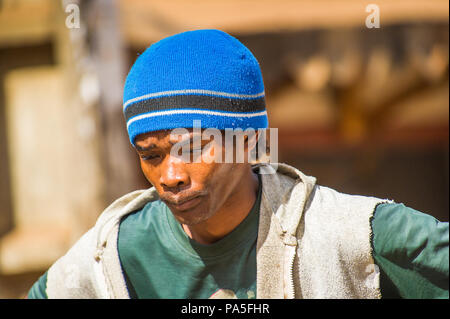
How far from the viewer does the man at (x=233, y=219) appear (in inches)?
60.7

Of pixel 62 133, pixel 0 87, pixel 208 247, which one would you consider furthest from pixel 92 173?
pixel 208 247

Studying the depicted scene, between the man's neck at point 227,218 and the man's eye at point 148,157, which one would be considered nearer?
the man's eye at point 148,157

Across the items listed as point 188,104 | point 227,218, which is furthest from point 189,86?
point 227,218

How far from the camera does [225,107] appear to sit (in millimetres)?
1582

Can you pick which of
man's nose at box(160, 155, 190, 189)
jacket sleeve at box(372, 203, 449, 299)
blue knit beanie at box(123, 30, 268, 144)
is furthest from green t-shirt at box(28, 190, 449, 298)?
blue knit beanie at box(123, 30, 268, 144)

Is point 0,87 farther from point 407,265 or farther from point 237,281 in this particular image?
point 407,265

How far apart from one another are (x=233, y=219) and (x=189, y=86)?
0.48m

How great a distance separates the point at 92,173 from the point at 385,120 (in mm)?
3992

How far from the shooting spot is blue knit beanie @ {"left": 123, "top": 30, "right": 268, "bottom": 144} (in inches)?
60.7

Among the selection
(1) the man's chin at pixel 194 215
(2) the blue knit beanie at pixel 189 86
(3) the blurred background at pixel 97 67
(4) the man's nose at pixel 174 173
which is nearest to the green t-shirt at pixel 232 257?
(1) the man's chin at pixel 194 215

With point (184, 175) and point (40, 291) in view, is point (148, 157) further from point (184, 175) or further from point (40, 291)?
point (40, 291)

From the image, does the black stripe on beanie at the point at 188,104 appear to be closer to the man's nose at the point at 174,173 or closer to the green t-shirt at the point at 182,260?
the man's nose at the point at 174,173

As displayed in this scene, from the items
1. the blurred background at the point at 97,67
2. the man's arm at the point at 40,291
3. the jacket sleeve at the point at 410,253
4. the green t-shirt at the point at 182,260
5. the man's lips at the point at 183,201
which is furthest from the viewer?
the blurred background at the point at 97,67

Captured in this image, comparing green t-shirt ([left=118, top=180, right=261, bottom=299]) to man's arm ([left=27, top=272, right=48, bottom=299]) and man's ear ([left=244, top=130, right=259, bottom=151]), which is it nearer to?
man's ear ([left=244, top=130, right=259, bottom=151])
